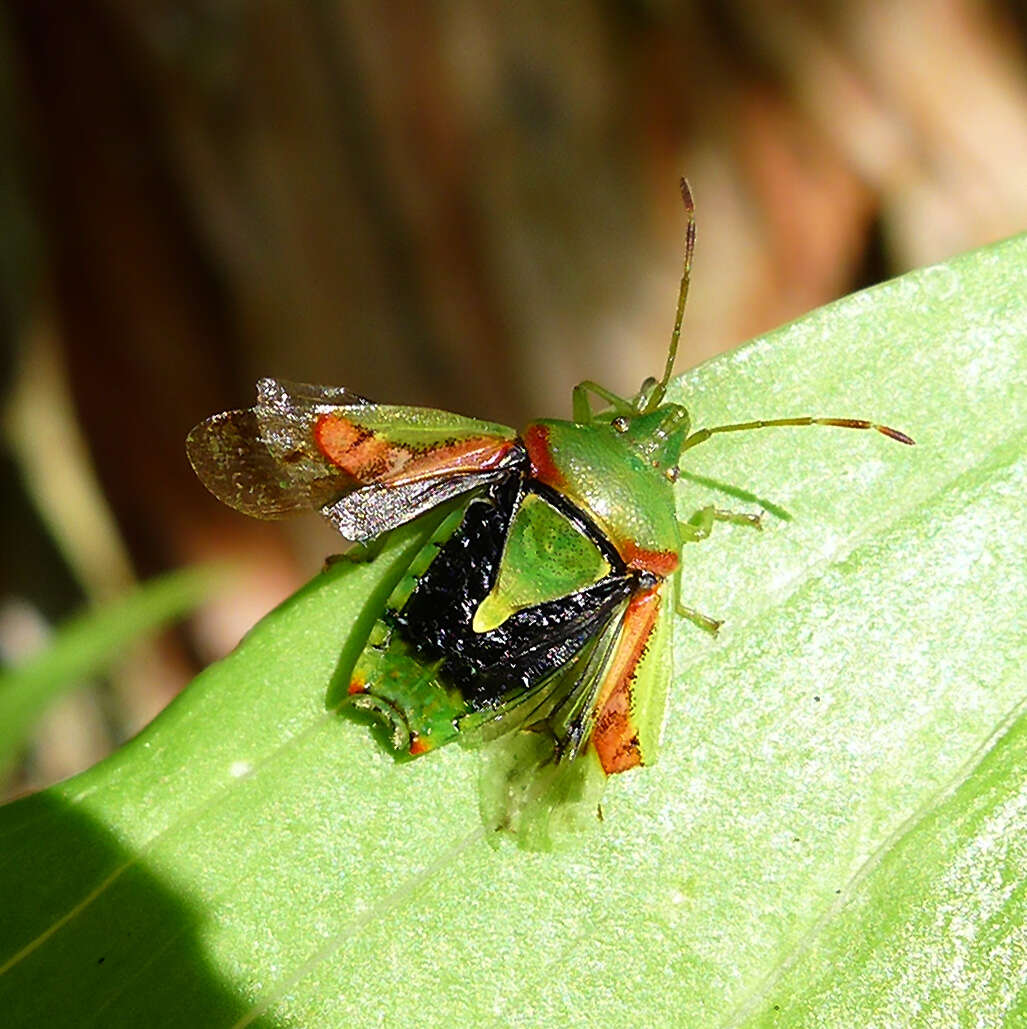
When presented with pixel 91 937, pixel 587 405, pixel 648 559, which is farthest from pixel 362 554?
pixel 91 937

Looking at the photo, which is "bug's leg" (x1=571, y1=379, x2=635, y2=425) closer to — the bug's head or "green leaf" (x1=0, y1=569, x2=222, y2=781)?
the bug's head

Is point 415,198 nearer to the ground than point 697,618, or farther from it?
farther from it

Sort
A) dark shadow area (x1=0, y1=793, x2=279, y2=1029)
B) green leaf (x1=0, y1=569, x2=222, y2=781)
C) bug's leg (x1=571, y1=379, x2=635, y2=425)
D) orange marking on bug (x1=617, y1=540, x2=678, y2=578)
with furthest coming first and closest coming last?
green leaf (x1=0, y1=569, x2=222, y2=781) → bug's leg (x1=571, y1=379, x2=635, y2=425) → orange marking on bug (x1=617, y1=540, x2=678, y2=578) → dark shadow area (x1=0, y1=793, x2=279, y2=1029)

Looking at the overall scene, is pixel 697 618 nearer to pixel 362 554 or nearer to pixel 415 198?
pixel 362 554

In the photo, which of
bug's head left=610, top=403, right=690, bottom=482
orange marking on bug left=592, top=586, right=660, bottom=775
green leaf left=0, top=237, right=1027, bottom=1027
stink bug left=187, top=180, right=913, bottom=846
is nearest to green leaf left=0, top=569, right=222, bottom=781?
stink bug left=187, top=180, right=913, bottom=846

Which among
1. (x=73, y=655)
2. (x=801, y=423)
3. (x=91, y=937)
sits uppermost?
(x=91, y=937)

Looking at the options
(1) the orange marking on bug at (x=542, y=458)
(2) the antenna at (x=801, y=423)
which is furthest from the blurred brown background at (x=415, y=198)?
(2) the antenna at (x=801, y=423)
